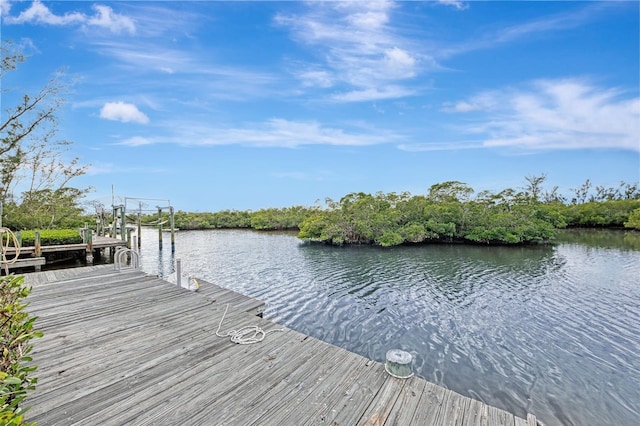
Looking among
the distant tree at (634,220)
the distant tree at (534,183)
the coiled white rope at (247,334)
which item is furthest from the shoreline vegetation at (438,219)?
the coiled white rope at (247,334)

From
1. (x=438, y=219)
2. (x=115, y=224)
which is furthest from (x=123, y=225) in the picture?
(x=438, y=219)

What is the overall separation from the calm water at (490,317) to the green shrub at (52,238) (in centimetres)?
268

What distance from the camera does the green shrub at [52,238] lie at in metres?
9.66

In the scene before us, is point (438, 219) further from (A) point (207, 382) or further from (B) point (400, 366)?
(A) point (207, 382)

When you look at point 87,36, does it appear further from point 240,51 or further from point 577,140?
point 577,140

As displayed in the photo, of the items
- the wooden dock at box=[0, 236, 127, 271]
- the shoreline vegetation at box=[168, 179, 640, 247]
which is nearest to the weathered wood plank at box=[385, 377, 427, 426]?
the wooden dock at box=[0, 236, 127, 271]

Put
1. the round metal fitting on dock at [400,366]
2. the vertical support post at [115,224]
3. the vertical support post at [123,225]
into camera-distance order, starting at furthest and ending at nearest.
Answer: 1. the vertical support post at [115,224]
2. the vertical support post at [123,225]
3. the round metal fitting on dock at [400,366]

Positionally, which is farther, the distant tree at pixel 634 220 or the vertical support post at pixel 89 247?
the distant tree at pixel 634 220

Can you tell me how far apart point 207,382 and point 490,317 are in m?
6.08

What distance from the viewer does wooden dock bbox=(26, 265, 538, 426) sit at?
196 centimetres

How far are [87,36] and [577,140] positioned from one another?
23.4 m

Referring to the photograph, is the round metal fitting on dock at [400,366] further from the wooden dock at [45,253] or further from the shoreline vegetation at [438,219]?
the shoreline vegetation at [438,219]

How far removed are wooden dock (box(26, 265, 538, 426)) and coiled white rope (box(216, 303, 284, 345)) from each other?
6 cm

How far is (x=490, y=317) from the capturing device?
6.14m
